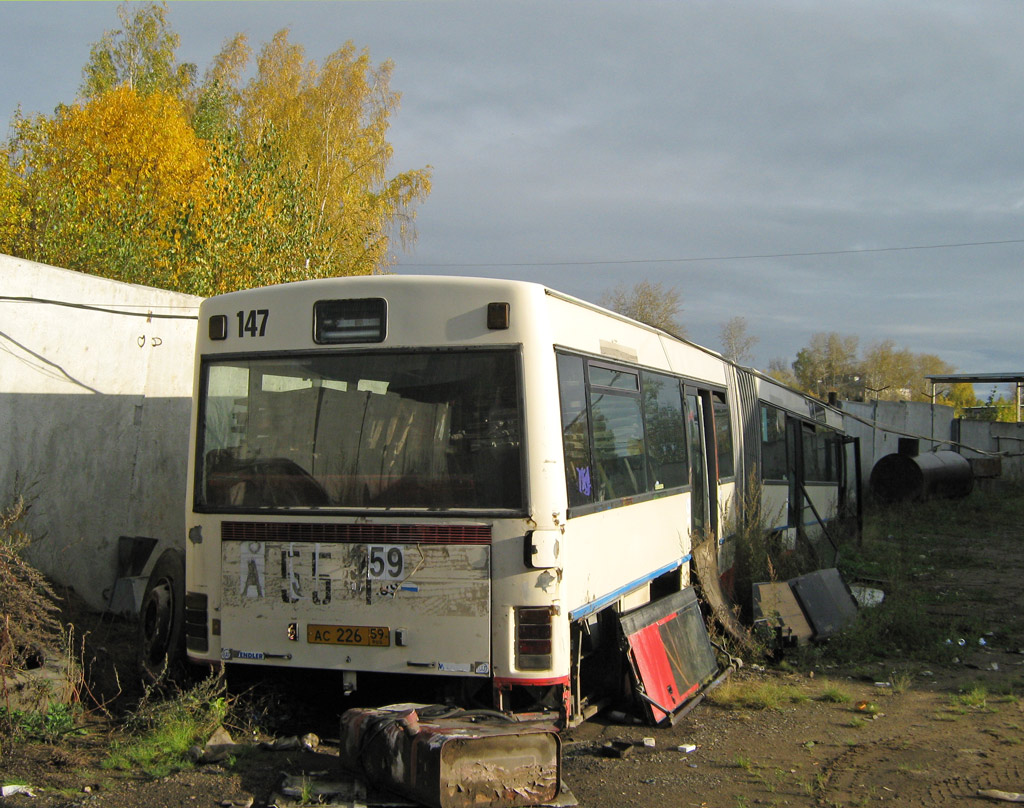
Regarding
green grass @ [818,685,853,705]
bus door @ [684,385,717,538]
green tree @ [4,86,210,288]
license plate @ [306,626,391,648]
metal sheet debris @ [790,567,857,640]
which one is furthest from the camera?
green tree @ [4,86,210,288]

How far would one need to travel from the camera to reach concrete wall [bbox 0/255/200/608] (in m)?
8.46

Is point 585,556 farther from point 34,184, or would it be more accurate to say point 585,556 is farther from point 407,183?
point 407,183

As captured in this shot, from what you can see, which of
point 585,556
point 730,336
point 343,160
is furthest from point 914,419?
point 585,556

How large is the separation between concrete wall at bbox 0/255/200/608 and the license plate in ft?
12.1

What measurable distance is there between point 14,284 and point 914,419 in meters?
32.7

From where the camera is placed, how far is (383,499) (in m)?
5.65

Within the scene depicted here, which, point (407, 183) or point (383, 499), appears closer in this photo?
point (383, 499)

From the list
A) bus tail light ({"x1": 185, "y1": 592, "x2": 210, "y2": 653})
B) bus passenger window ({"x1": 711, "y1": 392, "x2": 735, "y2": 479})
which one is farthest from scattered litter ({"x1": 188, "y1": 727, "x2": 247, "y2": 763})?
bus passenger window ({"x1": 711, "y1": 392, "x2": 735, "y2": 479})

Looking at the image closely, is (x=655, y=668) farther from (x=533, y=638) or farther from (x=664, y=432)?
(x=664, y=432)

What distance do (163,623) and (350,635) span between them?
200 cm

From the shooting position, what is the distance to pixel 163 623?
678 centimetres

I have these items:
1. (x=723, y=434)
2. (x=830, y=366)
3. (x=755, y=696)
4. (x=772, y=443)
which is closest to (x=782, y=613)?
(x=755, y=696)

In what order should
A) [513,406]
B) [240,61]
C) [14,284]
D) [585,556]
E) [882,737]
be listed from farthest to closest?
[240,61], [14,284], [882,737], [585,556], [513,406]

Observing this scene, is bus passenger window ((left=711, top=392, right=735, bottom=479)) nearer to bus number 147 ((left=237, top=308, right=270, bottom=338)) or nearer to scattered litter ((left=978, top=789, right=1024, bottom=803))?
scattered litter ((left=978, top=789, right=1024, bottom=803))
